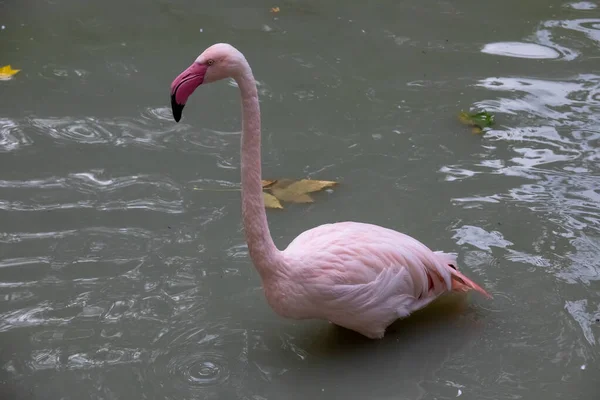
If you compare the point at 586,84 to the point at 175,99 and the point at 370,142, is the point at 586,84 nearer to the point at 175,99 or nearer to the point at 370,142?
the point at 370,142

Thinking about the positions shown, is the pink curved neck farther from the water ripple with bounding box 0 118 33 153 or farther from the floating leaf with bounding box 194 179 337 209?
the water ripple with bounding box 0 118 33 153

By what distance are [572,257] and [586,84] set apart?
2.22 m

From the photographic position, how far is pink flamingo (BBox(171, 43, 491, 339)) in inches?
127

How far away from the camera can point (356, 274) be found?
340 cm

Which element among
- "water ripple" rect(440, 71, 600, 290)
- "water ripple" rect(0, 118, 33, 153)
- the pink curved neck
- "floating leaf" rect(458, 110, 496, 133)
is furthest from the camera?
"floating leaf" rect(458, 110, 496, 133)

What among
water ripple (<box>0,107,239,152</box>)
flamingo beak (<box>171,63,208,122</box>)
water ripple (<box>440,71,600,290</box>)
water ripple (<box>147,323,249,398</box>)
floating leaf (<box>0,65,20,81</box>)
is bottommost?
water ripple (<box>147,323,249,398</box>)

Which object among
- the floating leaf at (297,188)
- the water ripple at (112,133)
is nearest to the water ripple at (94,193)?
the water ripple at (112,133)

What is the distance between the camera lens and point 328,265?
134 inches

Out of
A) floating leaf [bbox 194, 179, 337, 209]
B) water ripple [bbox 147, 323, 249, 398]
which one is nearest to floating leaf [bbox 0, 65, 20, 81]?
floating leaf [bbox 194, 179, 337, 209]

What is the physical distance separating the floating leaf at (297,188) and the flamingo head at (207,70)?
5.21 ft

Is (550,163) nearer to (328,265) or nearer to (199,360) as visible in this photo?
(328,265)

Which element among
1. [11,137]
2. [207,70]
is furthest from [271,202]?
[11,137]

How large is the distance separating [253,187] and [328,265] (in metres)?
0.48

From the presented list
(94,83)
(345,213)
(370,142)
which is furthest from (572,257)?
(94,83)
